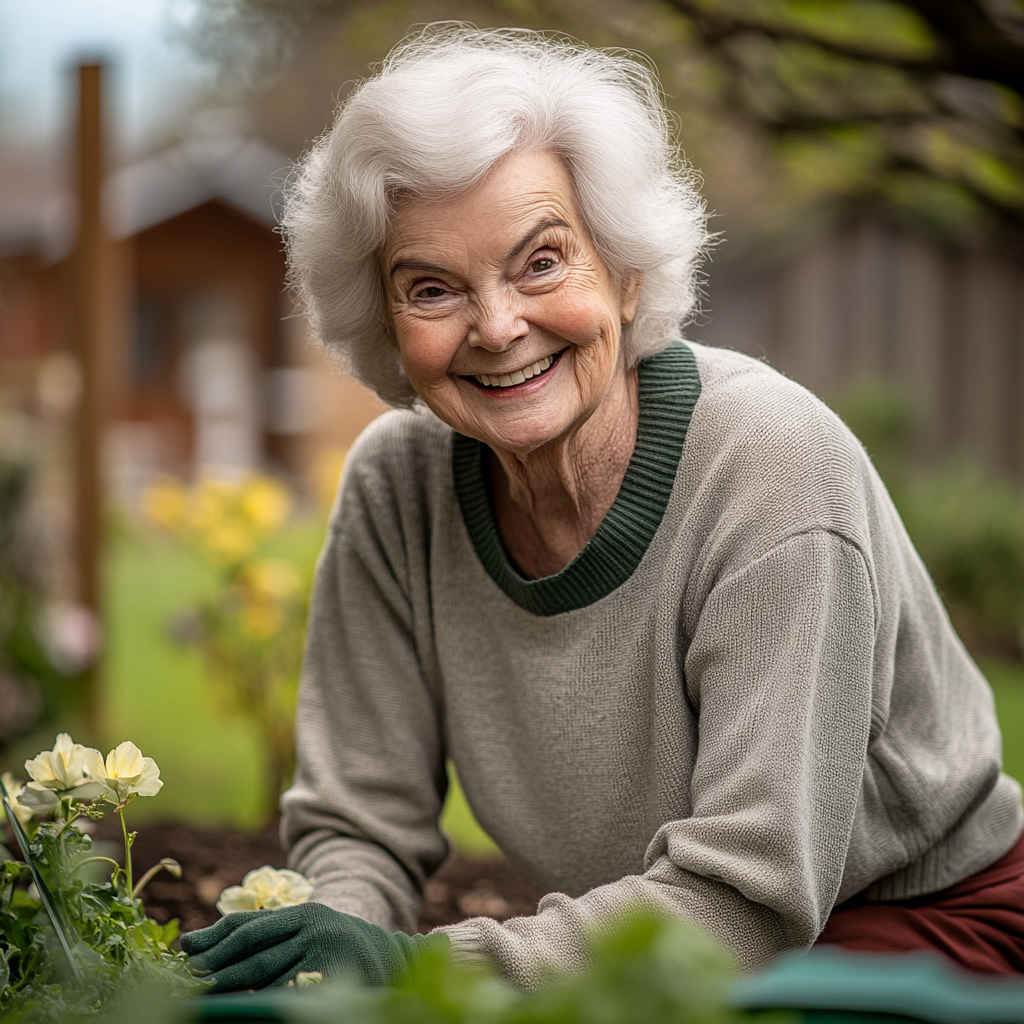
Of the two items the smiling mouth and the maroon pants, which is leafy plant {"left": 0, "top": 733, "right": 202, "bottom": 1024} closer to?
the smiling mouth

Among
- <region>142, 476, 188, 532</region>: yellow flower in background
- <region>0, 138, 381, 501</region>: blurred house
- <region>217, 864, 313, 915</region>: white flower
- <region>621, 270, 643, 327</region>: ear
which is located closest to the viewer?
<region>217, 864, 313, 915</region>: white flower

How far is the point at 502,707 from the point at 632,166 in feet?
2.70

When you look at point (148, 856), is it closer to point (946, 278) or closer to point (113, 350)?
point (113, 350)

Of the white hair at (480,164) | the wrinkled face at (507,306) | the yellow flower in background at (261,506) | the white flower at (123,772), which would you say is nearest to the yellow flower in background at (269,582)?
the yellow flower in background at (261,506)

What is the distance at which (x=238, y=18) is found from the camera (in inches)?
147

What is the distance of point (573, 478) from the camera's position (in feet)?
5.84

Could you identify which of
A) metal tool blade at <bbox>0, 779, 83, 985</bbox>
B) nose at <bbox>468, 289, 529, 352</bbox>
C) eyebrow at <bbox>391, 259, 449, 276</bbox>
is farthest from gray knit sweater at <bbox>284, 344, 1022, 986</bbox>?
metal tool blade at <bbox>0, 779, 83, 985</bbox>

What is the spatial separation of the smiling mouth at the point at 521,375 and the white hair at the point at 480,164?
17 centimetres

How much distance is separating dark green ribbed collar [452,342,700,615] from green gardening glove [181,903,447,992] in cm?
53

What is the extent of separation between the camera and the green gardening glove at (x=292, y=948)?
1333mm

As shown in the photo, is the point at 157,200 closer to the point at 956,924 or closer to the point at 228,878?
the point at 228,878

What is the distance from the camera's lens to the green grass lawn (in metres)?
3.99

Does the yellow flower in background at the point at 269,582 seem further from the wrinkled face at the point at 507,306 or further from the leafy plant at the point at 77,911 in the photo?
the leafy plant at the point at 77,911

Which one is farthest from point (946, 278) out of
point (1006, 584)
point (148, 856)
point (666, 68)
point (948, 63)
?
point (148, 856)
